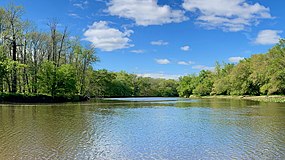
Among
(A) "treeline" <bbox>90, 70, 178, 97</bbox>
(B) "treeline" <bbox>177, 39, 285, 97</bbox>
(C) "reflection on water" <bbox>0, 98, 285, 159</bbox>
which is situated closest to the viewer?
(C) "reflection on water" <bbox>0, 98, 285, 159</bbox>

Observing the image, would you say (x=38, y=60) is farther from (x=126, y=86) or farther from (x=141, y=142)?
(x=126, y=86)

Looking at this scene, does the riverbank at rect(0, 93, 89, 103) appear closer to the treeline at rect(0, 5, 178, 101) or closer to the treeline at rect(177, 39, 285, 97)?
the treeline at rect(0, 5, 178, 101)

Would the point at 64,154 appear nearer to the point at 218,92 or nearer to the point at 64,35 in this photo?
the point at 64,35

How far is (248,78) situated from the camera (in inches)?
3147

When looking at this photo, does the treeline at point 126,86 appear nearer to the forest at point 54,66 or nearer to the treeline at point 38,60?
the forest at point 54,66

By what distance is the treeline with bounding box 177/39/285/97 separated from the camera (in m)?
61.7

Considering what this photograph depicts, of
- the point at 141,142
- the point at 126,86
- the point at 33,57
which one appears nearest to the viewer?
the point at 141,142

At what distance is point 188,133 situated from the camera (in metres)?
17.0

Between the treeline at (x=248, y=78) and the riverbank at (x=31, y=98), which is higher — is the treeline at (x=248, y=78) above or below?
above

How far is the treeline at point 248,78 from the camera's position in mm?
61703

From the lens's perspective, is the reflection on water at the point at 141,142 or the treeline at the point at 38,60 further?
the treeline at the point at 38,60

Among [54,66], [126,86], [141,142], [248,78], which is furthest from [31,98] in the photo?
[126,86]

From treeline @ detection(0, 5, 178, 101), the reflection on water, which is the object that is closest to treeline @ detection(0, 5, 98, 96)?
treeline @ detection(0, 5, 178, 101)

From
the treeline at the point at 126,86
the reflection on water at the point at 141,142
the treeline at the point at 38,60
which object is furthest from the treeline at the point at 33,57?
the reflection on water at the point at 141,142
